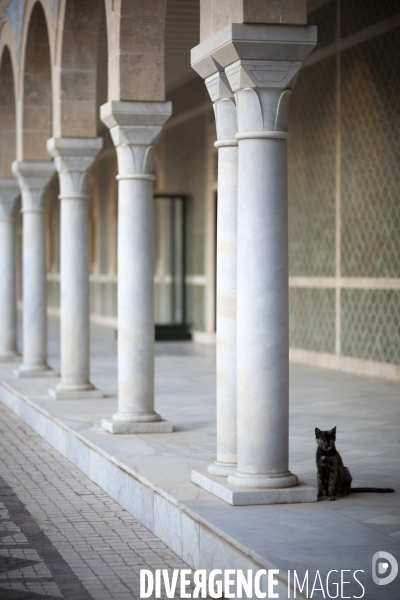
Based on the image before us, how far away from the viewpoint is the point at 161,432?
332 inches

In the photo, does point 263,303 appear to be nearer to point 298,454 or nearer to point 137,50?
point 298,454

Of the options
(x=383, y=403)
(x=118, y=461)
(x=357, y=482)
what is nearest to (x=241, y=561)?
(x=357, y=482)

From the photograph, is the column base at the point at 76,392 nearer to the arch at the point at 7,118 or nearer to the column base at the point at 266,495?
the column base at the point at 266,495

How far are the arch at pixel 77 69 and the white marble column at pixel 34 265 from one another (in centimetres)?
248

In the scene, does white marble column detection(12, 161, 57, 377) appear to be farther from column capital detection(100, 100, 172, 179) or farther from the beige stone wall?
column capital detection(100, 100, 172, 179)

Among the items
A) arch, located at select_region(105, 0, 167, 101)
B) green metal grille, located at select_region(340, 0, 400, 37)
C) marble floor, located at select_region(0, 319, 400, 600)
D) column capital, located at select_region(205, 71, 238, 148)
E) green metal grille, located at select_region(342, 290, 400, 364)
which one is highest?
green metal grille, located at select_region(340, 0, 400, 37)

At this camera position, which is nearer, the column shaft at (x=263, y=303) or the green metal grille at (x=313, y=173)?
the column shaft at (x=263, y=303)

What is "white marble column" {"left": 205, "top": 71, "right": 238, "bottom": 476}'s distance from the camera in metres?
6.20

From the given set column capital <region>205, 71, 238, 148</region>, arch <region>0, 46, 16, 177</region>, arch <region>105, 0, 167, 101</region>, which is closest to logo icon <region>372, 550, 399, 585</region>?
column capital <region>205, 71, 238, 148</region>

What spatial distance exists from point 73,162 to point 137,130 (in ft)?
7.94

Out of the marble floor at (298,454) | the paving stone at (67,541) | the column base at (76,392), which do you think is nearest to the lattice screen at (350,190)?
the marble floor at (298,454)

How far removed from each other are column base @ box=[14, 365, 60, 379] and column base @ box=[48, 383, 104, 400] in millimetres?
2296

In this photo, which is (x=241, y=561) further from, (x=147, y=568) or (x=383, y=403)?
(x=383, y=403)

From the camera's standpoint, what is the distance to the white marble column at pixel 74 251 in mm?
10703
